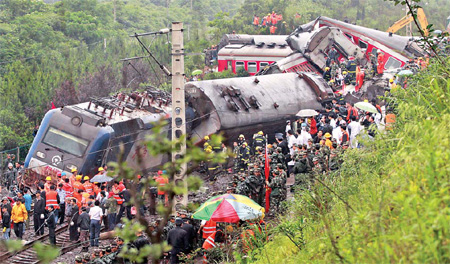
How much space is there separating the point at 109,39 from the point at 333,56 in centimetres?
2839

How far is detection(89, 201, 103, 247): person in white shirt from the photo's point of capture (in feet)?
46.4

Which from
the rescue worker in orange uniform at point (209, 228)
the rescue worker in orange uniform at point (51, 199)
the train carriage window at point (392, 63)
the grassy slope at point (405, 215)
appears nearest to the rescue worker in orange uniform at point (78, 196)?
the rescue worker in orange uniform at point (51, 199)

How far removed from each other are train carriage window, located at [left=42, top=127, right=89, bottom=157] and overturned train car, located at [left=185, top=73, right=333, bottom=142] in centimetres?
301

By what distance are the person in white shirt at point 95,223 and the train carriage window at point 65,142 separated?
336 cm

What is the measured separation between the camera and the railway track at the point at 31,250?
13852 mm

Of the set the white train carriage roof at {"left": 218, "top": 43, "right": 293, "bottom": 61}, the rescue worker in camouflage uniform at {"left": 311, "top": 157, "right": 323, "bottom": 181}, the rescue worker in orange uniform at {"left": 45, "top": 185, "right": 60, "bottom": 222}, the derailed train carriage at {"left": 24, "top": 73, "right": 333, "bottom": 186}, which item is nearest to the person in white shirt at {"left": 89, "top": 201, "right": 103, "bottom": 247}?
the rescue worker in orange uniform at {"left": 45, "top": 185, "right": 60, "bottom": 222}

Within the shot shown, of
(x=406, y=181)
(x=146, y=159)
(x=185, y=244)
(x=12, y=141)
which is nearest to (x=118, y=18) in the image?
(x=12, y=141)

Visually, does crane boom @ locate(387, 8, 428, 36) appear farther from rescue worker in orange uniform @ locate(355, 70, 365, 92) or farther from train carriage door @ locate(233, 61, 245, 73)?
rescue worker in orange uniform @ locate(355, 70, 365, 92)

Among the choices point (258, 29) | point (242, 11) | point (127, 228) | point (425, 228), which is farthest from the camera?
point (242, 11)

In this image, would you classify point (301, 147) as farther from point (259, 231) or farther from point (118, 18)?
point (118, 18)

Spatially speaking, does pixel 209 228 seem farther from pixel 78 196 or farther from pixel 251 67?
pixel 251 67

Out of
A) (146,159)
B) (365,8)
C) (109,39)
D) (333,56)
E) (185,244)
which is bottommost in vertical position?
(185,244)

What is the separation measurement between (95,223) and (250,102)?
745 centimetres

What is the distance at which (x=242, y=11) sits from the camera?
195ft
